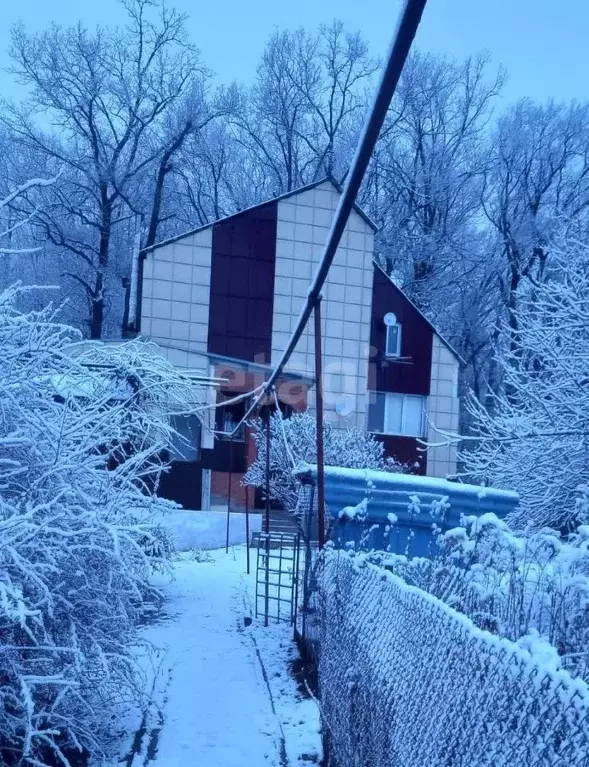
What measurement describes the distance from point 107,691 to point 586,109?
996 inches

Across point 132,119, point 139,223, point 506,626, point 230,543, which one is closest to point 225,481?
point 230,543

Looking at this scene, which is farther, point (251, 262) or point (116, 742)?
point (251, 262)

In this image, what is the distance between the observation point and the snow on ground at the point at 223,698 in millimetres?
5453

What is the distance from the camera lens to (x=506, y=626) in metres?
3.54

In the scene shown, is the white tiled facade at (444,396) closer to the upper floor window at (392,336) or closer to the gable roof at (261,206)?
the upper floor window at (392,336)

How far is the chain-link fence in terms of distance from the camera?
1993mm

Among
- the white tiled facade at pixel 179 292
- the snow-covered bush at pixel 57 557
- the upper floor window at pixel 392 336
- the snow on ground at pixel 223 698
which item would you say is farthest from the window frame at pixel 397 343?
the snow-covered bush at pixel 57 557

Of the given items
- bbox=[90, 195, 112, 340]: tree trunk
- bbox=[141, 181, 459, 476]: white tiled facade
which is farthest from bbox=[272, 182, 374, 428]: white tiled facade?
bbox=[90, 195, 112, 340]: tree trunk

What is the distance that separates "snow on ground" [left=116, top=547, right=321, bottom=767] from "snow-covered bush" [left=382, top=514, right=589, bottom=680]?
2.17 meters

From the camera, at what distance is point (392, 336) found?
23109mm

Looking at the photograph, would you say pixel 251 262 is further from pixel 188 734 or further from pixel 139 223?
pixel 188 734

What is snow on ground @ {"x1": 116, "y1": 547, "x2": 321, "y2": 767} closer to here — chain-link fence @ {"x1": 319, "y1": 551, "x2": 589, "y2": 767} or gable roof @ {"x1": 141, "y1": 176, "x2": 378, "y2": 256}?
chain-link fence @ {"x1": 319, "y1": 551, "x2": 589, "y2": 767}

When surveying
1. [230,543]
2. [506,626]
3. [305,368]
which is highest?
[305,368]

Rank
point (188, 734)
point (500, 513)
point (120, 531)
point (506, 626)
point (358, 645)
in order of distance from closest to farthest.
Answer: point (506, 626) → point (358, 645) → point (120, 531) → point (188, 734) → point (500, 513)
